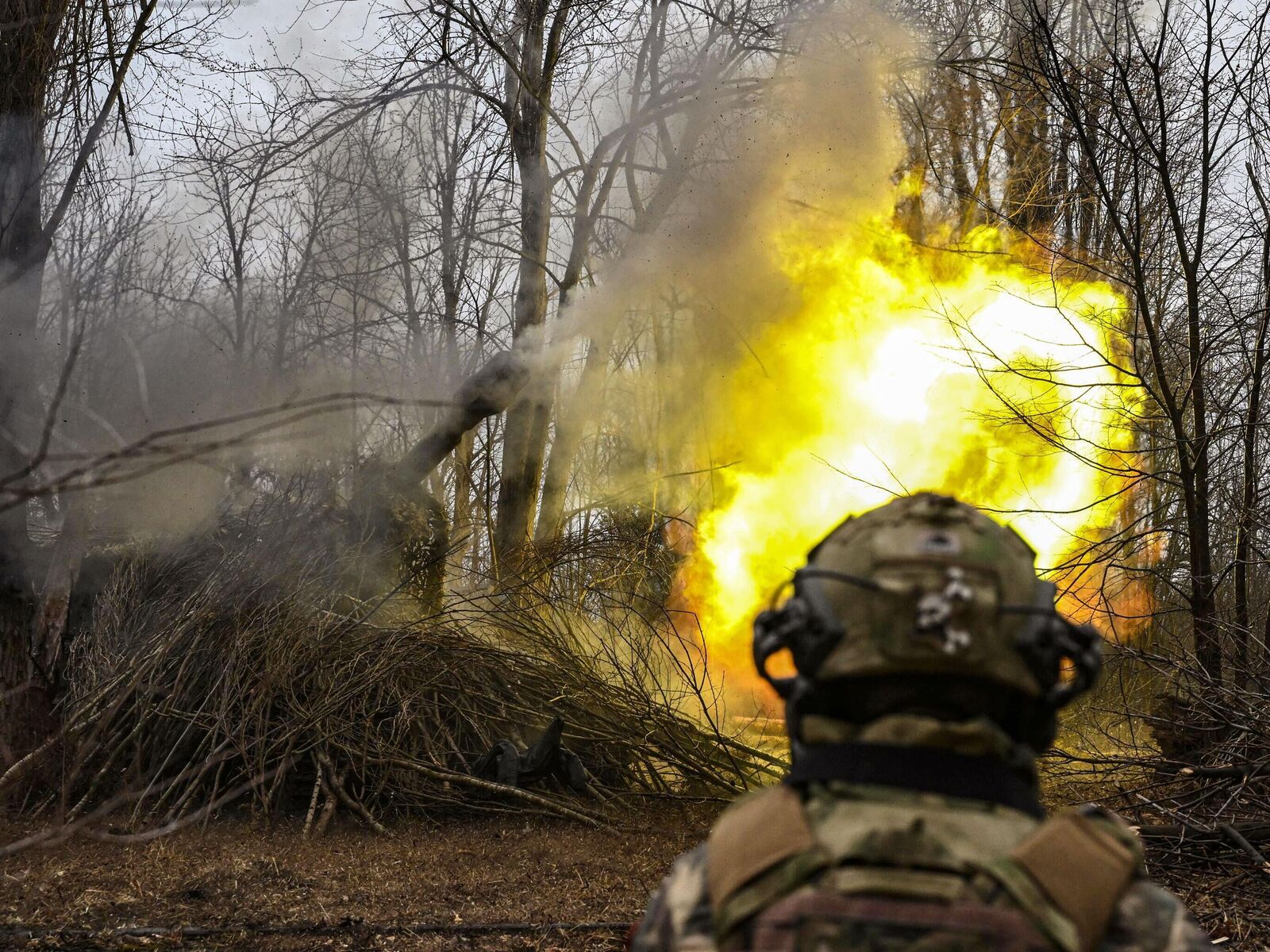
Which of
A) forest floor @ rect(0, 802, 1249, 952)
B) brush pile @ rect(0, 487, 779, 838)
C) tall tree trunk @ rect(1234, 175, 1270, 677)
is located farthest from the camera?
brush pile @ rect(0, 487, 779, 838)

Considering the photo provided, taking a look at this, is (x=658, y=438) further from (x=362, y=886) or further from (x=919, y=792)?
(x=919, y=792)

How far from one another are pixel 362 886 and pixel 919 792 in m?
4.73

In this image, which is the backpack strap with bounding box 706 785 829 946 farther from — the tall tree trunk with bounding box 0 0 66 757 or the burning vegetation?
the tall tree trunk with bounding box 0 0 66 757

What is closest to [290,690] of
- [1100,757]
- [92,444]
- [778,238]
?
[92,444]

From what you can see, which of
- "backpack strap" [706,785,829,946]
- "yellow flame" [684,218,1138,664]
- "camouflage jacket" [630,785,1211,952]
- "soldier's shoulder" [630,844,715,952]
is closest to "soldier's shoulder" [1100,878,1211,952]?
"camouflage jacket" [630,785,1211,952]

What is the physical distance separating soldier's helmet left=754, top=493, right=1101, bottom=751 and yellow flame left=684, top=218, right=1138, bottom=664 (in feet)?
20.8

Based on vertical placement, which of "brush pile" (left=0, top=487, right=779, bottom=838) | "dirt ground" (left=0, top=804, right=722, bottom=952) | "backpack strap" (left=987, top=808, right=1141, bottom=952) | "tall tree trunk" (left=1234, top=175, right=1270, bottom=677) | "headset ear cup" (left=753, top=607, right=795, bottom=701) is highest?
"tall tree trunk" (left=1234, top=175, right=1270, bottom=677)

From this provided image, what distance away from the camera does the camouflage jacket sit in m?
1.57

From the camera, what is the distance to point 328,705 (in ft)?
23.1

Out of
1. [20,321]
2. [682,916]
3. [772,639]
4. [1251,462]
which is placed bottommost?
[682,916]

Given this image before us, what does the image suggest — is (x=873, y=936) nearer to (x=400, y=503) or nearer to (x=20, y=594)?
(x=20, y=594)

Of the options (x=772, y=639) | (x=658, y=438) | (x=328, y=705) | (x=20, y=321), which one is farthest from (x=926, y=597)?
(x=658, y=438)

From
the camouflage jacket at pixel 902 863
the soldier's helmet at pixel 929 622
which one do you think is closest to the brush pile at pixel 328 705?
the soldier's helmet at pixel 929 622

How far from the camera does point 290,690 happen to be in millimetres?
7164
